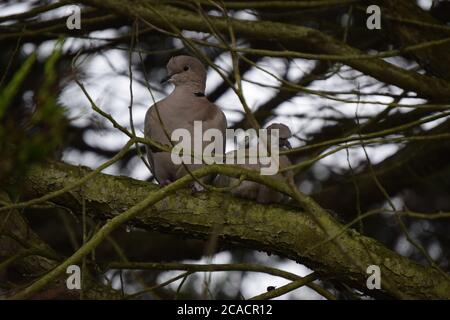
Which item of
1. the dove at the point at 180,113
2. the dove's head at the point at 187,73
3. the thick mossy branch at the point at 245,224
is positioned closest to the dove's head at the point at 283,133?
the dove at the point at 180,113

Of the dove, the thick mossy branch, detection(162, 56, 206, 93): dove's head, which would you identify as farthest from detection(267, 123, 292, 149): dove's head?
detection(162, 56, 206, 93): dove's head

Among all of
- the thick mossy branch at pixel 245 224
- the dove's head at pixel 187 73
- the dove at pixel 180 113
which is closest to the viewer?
the thick mossy branch at pixel 245 224

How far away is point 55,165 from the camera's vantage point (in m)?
3.79

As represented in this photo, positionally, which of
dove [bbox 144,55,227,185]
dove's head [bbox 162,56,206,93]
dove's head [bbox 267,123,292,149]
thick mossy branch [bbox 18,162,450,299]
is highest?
dove's head [bbox 162,56,206,93]

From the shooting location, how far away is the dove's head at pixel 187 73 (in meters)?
4.73

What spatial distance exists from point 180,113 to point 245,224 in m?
0.98

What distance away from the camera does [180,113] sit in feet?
14.6

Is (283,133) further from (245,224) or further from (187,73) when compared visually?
(187,73)

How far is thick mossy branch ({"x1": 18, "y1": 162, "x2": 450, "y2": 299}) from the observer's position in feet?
11.5

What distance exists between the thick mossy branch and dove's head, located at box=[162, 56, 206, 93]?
A: 108cm

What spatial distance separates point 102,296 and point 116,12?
1.34 m

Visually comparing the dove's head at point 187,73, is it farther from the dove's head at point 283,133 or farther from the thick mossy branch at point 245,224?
the thick mossy branch at point 245,224

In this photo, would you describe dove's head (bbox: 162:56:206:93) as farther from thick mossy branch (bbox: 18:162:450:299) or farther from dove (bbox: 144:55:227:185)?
thick mossy branch (bbox: 18:162:450:299)

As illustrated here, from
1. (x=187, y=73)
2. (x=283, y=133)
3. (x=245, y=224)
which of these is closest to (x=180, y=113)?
(x=187, y=73)
